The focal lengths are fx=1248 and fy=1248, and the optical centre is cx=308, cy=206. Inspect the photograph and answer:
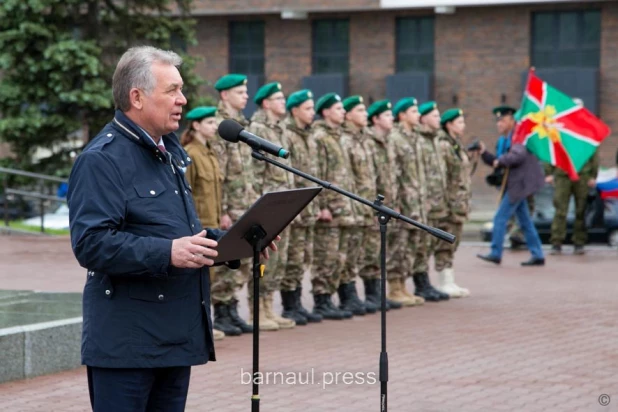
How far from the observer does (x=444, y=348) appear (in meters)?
10.5

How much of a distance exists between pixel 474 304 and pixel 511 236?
22.7ft

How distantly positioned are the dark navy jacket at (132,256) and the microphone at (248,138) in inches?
28.8

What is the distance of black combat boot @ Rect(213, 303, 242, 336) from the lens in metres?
11.0

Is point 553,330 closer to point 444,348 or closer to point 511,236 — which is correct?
point 444,348

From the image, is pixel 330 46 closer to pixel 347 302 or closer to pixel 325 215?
pixel 347 302

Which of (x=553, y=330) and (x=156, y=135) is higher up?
(x=156, y=135)

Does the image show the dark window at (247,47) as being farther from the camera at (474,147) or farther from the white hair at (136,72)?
the white hair at (136,72)

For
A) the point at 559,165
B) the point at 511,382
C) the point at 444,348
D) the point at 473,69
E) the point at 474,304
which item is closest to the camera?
the point at 511,382

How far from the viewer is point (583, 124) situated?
59.5ft

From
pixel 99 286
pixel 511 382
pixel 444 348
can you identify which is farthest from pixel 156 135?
pixel 444 348

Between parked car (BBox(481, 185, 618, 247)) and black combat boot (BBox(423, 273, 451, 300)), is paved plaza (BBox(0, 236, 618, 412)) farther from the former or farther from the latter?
parked car (BBox(481, 185, 618, 247))

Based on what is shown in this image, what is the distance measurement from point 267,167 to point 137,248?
22.8ft

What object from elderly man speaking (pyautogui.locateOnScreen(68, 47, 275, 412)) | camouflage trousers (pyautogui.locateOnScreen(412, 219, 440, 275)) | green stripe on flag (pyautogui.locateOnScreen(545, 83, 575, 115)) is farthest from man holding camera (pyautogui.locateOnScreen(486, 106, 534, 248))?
elderly man speaking (pyautogui.locateOnScreen(68, 47, 275, 412))

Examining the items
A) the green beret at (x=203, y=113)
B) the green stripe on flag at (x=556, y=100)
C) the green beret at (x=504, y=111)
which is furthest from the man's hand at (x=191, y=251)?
the green stripe on flag at (x=556, y=100)
